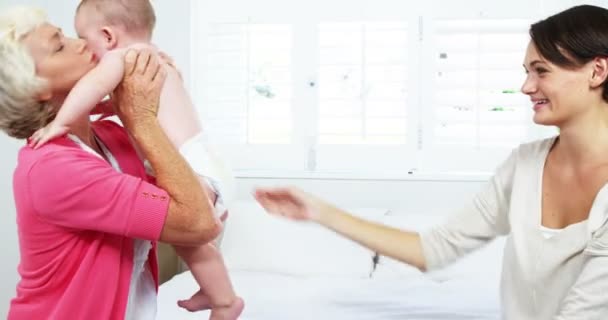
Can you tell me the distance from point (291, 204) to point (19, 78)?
76 centimetres

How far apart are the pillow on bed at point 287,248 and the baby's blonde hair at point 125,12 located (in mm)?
1847

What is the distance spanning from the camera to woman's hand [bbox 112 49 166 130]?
4.39ft

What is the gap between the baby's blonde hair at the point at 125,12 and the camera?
1627mm

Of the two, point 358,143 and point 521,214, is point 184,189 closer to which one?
point 521,214

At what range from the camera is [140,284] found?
151 centimetres

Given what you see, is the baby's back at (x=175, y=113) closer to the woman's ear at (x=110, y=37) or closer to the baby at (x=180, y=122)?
the baby at (x=180, y=122)

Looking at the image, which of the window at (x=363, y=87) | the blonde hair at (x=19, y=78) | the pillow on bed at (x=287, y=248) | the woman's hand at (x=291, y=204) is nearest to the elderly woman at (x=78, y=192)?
the blonde hair at (x=19, y=78)

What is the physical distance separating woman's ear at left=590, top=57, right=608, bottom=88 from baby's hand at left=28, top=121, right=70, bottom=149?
3.67 ft

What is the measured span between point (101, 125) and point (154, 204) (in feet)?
1.23

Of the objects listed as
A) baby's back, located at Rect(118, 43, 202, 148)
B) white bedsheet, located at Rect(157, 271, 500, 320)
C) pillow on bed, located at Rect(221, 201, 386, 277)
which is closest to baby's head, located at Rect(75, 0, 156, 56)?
baby's back, located at Rect(118, 43, 202, 148)

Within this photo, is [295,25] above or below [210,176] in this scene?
above

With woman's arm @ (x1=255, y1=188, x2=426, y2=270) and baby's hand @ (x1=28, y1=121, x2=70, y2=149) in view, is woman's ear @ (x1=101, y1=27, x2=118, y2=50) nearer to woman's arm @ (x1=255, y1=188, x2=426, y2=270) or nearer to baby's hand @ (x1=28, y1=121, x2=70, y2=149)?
baby's hand @ (x1=28, y1=121, x2=70, y2=149)

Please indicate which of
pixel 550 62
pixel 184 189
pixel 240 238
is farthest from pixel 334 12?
pixel 184 189

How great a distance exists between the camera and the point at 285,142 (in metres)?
3.85
